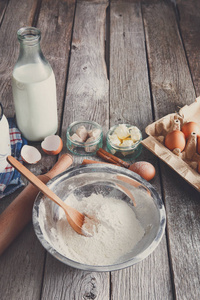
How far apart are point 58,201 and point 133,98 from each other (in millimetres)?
806

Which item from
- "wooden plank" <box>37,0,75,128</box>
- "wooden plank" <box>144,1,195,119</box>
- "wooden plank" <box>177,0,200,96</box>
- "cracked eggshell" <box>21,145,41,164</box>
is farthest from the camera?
"wooden plank" <box>177,0,200,96</box>

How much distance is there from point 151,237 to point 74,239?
222 mm

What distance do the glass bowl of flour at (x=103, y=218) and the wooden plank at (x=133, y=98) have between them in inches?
3.2

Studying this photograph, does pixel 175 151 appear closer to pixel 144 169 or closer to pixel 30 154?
pixel 144 169

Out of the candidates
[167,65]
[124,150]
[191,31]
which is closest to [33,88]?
[124,150]

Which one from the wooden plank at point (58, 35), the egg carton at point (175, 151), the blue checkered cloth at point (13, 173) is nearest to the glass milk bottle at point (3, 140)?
the blue checkered cloth at point (13, 173)

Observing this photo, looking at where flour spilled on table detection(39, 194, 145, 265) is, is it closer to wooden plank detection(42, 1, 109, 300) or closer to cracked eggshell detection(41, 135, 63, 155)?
wooden plank detection(42, 1, 109, 300)

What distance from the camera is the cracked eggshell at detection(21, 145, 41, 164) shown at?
136 cm

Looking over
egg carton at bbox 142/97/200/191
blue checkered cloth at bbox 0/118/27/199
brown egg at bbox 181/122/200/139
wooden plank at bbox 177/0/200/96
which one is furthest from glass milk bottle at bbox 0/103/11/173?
wooden plank at bbox 177/0/200/96

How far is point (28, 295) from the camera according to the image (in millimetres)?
997

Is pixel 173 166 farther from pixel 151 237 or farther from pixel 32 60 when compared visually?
pixel 32 60

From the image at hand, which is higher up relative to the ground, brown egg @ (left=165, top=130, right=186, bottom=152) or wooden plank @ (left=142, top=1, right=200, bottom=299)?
brown egg @ (left=165, top=130, right=186, bottom=152)

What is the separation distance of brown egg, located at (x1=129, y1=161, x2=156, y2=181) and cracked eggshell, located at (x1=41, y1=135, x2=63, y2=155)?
11.8 inches

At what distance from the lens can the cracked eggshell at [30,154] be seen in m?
1.36
